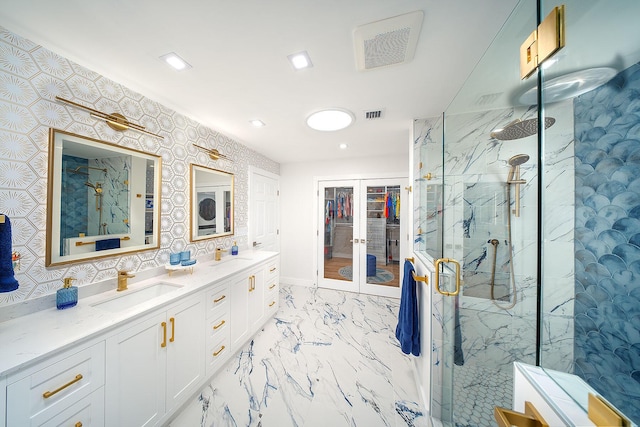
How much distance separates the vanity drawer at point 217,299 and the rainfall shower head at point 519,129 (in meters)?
2.14

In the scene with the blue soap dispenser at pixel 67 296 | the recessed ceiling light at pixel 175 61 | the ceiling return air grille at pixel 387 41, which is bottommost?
the blue soap dispenser at pixel 67 296

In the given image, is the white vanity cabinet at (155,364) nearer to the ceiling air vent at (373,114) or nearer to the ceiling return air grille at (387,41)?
the ceiling return air grille at (387,41)

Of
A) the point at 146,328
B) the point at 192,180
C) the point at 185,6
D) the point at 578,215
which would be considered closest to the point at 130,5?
the point at 185,6

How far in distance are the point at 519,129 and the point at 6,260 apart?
2.45 metres

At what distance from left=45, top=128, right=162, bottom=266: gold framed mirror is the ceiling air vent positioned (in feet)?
6.48

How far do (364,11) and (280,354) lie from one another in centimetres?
263

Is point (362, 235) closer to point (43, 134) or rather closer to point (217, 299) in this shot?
point (217, 299)

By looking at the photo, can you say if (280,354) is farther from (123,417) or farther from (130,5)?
(130,5)

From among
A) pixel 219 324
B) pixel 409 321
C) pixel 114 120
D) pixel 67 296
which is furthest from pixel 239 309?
pixel 114 120

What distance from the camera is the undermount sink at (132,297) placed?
1.37 meters

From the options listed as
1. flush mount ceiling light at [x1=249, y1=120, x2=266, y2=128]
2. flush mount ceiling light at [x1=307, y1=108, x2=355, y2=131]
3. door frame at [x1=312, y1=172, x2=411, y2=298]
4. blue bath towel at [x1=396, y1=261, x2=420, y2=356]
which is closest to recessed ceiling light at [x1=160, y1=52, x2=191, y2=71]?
flush mount ceiling light at [x1=249, y1=120, x2=266, y2=128]

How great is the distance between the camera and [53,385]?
0.86m

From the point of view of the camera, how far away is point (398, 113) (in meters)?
1.95

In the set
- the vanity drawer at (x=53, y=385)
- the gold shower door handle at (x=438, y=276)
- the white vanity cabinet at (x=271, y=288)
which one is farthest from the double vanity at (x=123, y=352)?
the gold shower door handle at (x=438, y=276)
